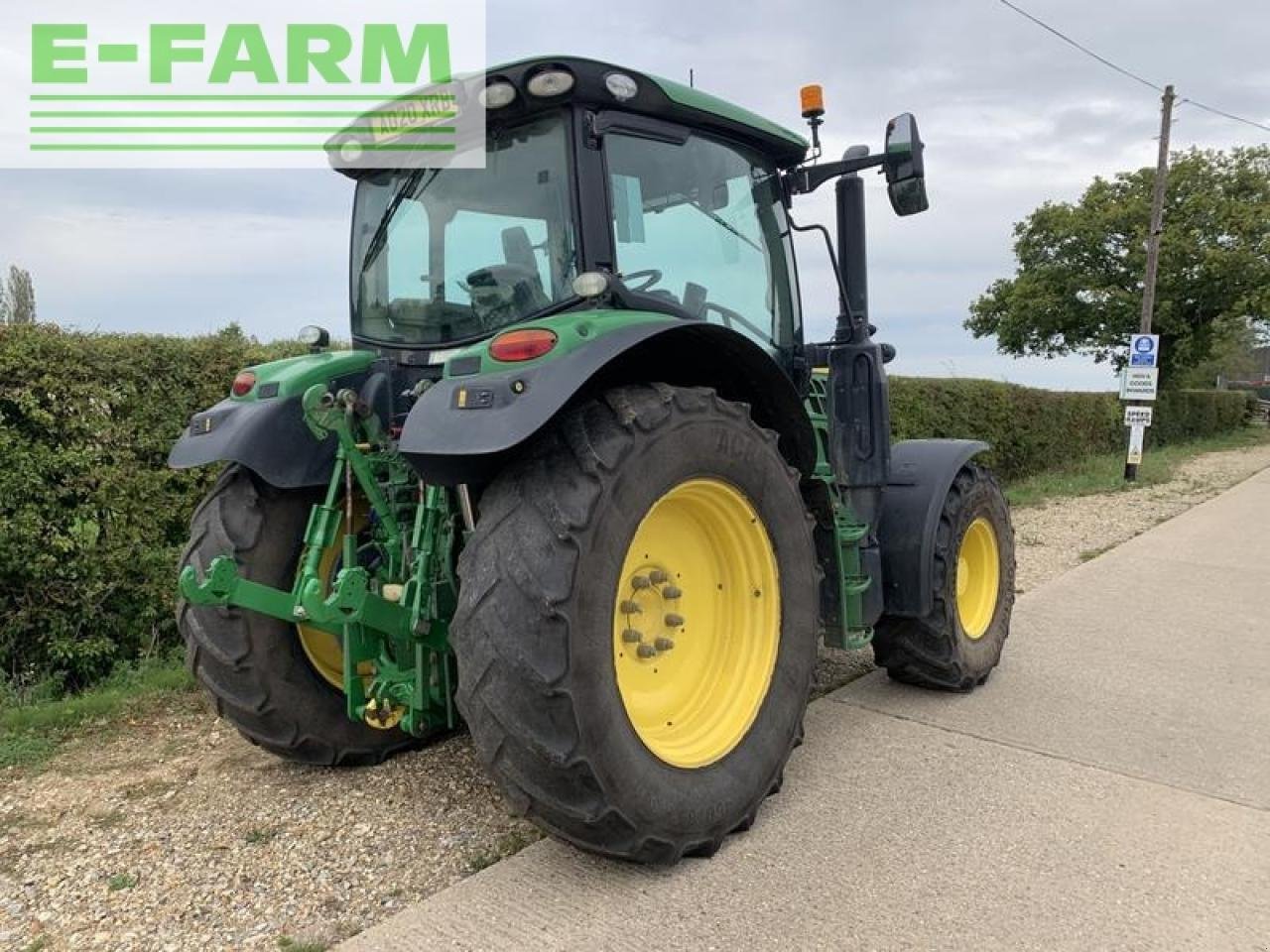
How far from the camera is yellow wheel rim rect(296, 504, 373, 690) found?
3.12 metres

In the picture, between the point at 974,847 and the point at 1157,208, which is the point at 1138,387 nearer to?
the point at 1157,208

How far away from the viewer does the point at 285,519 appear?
124 inches

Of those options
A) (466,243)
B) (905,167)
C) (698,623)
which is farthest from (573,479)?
(905,167)

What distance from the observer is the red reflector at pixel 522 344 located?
2328 millimetres

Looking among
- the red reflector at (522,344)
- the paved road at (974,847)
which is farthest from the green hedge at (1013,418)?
the red reflector at (522,344)

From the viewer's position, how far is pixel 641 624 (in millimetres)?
2699

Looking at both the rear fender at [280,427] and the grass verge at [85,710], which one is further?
the grass verge at [85,710]

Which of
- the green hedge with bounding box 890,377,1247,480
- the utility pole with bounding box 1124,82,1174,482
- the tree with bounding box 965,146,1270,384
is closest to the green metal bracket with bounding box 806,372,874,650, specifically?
the green hedge with bounding box 890,377,1247,480

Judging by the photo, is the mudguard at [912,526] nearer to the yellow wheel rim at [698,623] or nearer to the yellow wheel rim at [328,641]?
the yellow wheel rim at [698,623]

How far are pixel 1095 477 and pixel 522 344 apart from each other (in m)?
14.0

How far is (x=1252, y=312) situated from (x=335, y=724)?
26.2 meters

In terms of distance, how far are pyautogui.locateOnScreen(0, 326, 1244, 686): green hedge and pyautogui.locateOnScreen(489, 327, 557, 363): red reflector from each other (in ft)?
9.89

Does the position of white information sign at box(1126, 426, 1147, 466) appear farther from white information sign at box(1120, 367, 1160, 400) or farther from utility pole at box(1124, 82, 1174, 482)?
utility pole at box(1124, 82, 1174, 482)

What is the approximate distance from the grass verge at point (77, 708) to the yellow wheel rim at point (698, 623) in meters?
2.56
